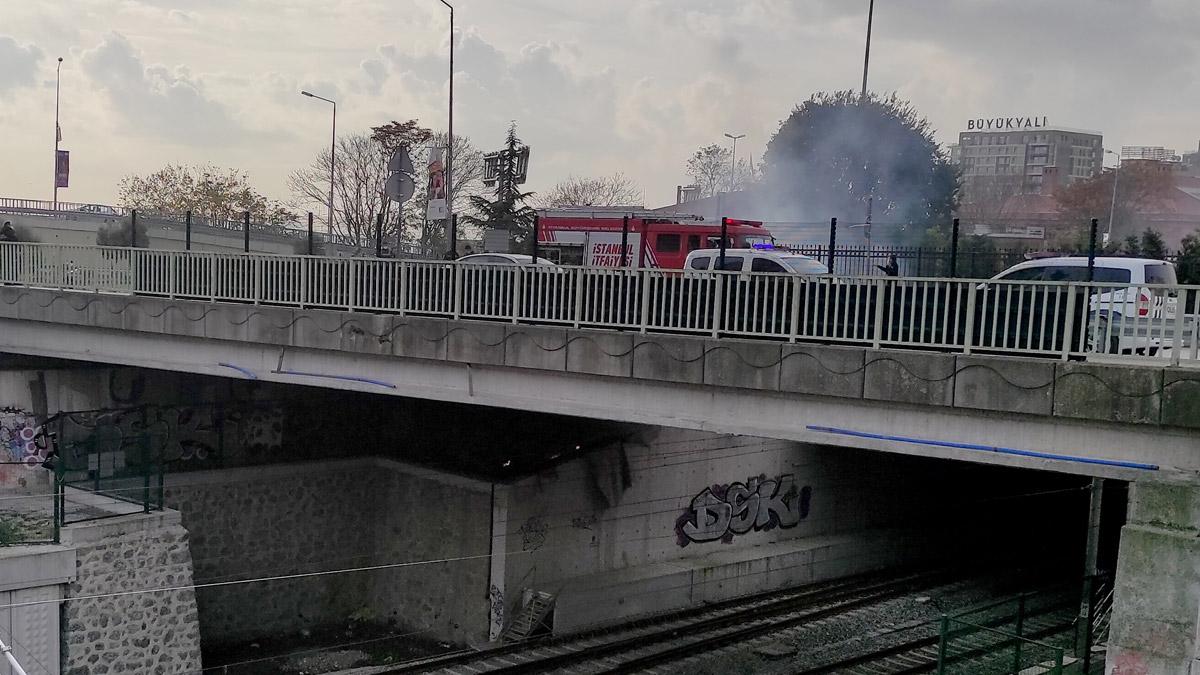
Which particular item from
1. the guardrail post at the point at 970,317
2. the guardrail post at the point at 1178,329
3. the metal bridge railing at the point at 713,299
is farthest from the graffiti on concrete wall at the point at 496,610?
the guardrail post at the point at 1178,329

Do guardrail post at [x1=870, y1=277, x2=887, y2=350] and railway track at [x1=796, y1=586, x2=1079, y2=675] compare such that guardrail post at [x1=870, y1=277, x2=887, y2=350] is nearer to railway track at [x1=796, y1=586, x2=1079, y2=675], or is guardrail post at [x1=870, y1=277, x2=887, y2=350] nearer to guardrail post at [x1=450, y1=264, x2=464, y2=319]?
railway track at [x1=796, y1=586, x2=1079, y2=675]

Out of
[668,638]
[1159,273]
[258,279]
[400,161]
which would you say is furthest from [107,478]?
[1159,273]

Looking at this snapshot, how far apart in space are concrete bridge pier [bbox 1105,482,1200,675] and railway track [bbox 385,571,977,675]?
9.89 meters

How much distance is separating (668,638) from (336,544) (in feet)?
25.1

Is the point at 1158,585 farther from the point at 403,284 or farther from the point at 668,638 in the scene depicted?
the point at 668,638

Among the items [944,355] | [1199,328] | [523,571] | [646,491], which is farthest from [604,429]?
[1199,328]

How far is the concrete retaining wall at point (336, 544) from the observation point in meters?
21.8

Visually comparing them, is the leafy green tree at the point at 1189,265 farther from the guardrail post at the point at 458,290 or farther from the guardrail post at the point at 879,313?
the guardrail post at the point at 458,290

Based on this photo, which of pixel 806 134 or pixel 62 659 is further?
pixel 806 134

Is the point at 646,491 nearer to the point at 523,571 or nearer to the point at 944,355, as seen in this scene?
the point at 523,571

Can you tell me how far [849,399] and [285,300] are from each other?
994cm

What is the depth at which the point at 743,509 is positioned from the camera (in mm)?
25594

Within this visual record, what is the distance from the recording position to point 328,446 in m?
24.0

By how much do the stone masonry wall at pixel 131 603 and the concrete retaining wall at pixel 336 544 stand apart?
3115 mm
